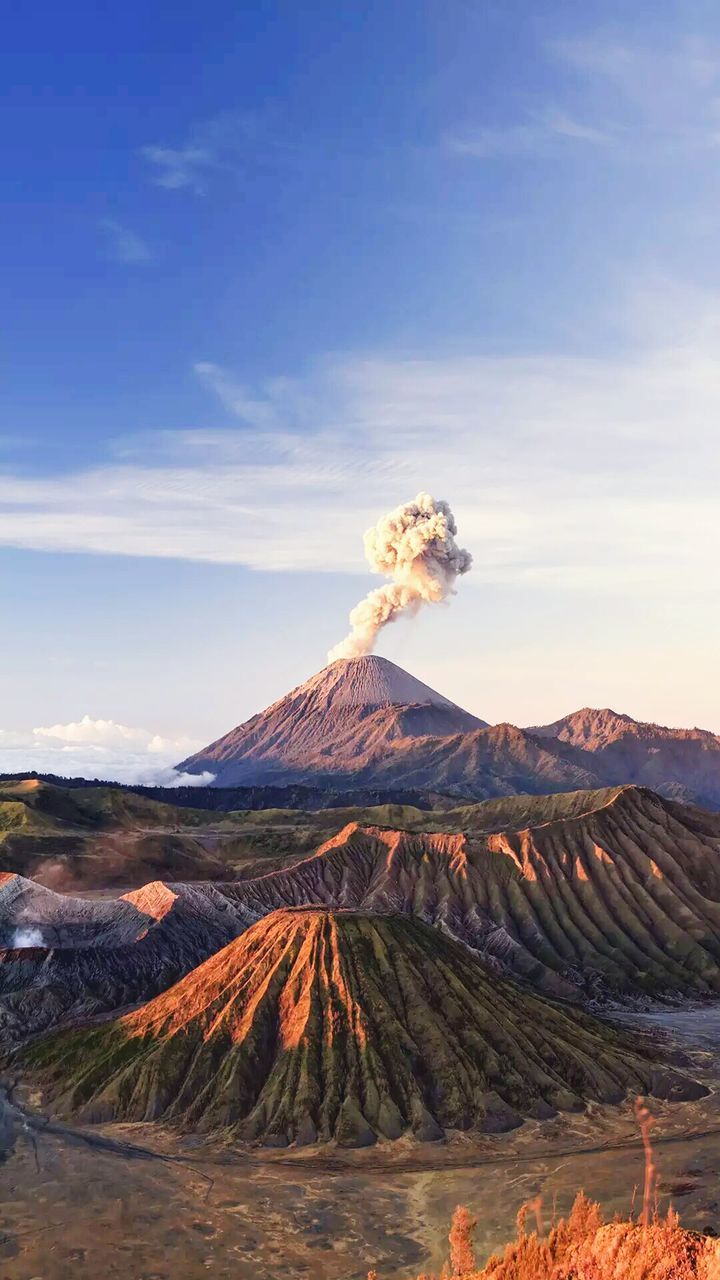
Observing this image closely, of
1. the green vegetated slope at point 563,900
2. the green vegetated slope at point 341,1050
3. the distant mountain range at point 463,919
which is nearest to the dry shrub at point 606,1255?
the green vegetated slope at point 341,1050

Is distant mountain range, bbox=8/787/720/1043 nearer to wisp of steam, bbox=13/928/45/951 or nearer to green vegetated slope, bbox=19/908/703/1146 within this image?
wisp of steam, bbox=13/928/45/951

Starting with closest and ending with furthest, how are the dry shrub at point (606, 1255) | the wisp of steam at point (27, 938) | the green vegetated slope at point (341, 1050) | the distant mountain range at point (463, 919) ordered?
the dry shrub at point (606, 1255)
the green vegetated slope at point (341, 1050)
the distant mountain range at point (463, 919)
the wisp of steam at point (27, 938)

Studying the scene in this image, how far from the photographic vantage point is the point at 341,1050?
324 ft

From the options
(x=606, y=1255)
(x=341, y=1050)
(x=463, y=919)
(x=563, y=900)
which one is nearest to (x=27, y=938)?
(x=463, y=919)

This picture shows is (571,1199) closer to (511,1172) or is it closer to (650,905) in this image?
(511,1172)

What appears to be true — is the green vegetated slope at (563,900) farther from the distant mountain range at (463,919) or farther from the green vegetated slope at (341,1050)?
the green vegetated slope at (341,1050)

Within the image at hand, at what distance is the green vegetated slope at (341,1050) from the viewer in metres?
95.5

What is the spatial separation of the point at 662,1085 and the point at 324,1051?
34.8m

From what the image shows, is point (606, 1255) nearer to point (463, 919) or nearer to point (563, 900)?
point (463, 919)

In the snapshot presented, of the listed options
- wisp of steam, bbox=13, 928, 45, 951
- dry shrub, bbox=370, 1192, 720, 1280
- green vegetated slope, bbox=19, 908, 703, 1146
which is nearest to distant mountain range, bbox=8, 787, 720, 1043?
wisp of steam, bbox=13, 928, 45, 951

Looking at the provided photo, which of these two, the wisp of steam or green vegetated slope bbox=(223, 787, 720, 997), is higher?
green vegetated slope bbox=(223, 787, 720, 997)

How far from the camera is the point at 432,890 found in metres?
189

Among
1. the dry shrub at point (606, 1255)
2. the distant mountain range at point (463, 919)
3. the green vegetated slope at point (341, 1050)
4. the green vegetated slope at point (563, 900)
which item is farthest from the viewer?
the green vegetated slope at point (563, 900)

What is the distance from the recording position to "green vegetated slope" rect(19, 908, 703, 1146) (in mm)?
A: 95500
